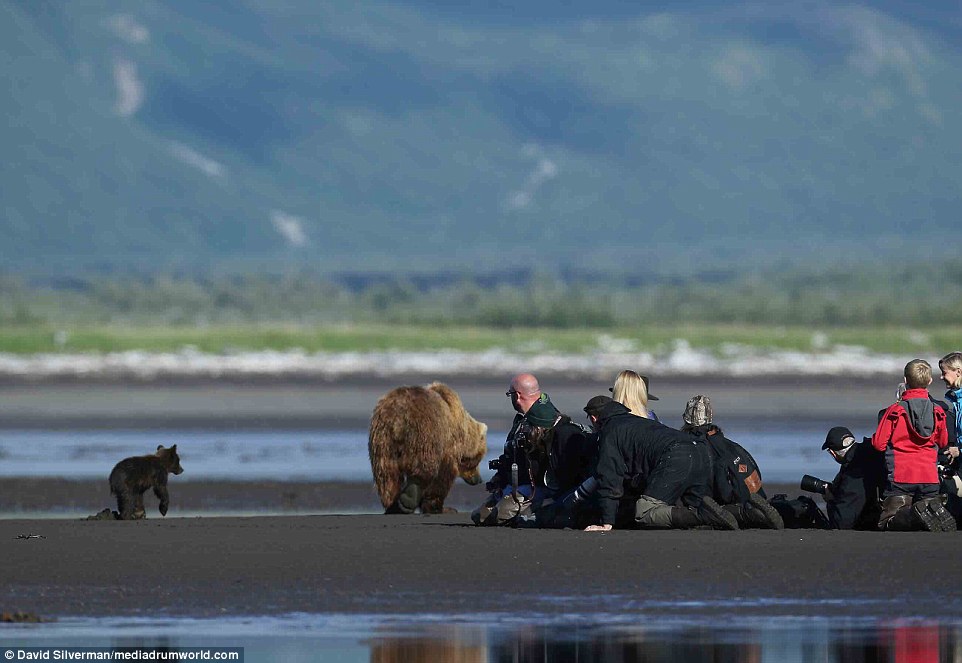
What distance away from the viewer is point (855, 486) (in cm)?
1284

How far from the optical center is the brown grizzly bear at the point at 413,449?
50.1ft

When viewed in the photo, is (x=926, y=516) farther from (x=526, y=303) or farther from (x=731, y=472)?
(x=526, y=303)

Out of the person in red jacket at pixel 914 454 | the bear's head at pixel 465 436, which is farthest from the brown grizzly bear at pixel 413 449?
the person in red jacket at pixel 914 454

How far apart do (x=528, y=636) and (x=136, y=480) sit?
5.58m

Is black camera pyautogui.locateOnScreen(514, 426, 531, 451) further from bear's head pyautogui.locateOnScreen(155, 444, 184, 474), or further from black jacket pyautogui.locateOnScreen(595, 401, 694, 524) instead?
bear's head pyautogui.locateOnScreen(155, 444, 184, 474)

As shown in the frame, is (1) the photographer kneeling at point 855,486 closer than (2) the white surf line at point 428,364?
Yes

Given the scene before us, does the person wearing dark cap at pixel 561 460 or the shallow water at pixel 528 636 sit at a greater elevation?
the person wearing dark cap at pixel 561 460

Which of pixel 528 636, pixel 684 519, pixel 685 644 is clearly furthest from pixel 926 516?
pixel 528 636

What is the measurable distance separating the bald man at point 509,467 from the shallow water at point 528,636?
10.5 feet

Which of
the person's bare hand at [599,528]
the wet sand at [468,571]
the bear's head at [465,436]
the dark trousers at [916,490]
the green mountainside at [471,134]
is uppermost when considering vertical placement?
the green mountainside at [471,134]

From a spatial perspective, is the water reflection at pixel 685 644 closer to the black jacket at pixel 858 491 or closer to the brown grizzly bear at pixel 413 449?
the black jacket at pixel 858 491

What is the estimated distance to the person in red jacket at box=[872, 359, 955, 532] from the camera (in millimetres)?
12320

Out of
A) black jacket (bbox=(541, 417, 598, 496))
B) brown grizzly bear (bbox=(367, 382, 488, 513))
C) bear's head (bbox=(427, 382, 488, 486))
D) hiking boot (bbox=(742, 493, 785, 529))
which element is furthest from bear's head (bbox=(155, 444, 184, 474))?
hiking boot (bbox=(742, 493, 785, 529))

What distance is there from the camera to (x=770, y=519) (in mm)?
12852
